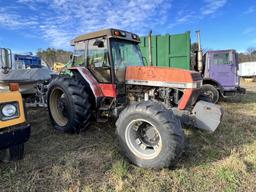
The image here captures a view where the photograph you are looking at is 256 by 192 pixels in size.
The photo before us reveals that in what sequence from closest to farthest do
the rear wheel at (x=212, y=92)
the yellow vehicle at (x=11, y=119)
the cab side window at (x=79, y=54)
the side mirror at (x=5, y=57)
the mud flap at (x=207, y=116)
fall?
1. the yellow vehicle at (x=11, y=119)
2. the side mirror at (x=5, y=57)
3. the mud flap at (x=207, y=116)
4. the cab side window at (x=79, y=54)
5. the rear wheel at (x=212, y=92)

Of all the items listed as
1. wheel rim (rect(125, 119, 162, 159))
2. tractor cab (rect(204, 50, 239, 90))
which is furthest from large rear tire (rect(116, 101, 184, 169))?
tractor cab (rect(204, 50, 239, 90))

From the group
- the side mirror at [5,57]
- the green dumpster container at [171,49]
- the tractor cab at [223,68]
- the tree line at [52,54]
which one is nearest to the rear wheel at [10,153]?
the side mirror at [5,57]

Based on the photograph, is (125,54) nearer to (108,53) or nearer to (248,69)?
(108,53)

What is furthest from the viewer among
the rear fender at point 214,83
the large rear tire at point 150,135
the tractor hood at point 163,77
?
the rear fender at point 214,83

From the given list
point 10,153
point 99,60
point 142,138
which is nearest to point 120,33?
point 99,60

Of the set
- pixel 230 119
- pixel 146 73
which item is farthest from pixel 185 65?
pixel 146 73

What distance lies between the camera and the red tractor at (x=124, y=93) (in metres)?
3.63

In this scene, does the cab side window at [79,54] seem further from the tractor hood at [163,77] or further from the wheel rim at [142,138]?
the wheel rim at [142,138]

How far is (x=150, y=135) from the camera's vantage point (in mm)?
3617

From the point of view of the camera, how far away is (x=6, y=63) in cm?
318

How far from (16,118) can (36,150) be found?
1281 mm

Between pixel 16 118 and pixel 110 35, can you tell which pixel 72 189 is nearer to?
pixel 16 118

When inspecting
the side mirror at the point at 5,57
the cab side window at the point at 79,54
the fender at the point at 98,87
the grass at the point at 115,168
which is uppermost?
the cab side window at the point at 79,54

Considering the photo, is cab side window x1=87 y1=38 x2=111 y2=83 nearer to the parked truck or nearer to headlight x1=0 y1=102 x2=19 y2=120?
headlight x1=0 y1=102 x2=19 y2=120
